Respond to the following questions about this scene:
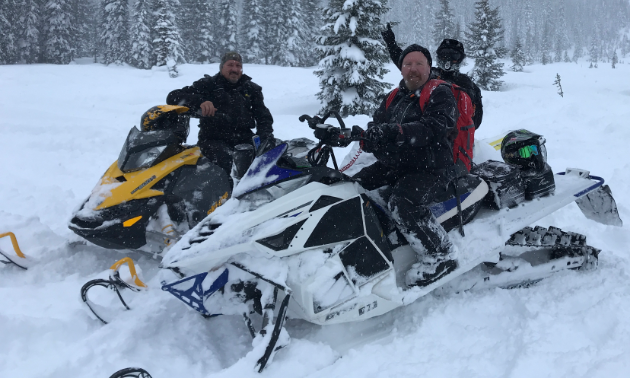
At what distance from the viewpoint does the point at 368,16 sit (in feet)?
45.6

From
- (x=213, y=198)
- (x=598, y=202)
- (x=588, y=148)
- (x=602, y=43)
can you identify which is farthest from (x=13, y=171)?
(x=602, y=43)

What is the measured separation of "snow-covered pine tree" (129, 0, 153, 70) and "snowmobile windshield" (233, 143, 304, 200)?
3674cm

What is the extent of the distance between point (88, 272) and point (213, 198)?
1.21m

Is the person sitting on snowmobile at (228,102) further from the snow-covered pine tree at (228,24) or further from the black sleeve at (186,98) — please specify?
the snow-covered pine tree at (228,24)

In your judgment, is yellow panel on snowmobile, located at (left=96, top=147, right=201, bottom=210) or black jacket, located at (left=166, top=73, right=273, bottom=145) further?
black jacket, located at (left=166, top=73, right=273, bottom=145)

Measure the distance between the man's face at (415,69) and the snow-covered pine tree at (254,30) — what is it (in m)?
39.4

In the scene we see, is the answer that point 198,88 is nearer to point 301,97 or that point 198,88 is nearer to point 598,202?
point 598,202

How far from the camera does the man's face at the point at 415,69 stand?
9.14ft

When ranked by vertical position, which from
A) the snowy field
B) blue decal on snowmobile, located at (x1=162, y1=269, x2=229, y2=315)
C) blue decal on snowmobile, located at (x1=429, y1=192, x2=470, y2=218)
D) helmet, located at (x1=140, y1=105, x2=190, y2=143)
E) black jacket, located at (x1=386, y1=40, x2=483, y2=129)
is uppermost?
black jacket, located at (x1=386, y1=40, x2=483, y2=129)

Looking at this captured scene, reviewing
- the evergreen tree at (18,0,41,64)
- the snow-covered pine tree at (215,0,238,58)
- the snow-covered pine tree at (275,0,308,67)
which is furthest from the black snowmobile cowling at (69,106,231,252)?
the evergreen tree at (18,0,41,64)

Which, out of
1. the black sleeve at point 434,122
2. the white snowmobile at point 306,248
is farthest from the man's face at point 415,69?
the white snowmobile at point 306,248

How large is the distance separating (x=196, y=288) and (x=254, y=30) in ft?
136

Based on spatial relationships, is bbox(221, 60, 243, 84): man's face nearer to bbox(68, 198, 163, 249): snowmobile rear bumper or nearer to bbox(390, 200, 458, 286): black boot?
bbox(68, 198, 163, 249): snowmobile rear bumper

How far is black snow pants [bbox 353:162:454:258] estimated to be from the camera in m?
2.64
